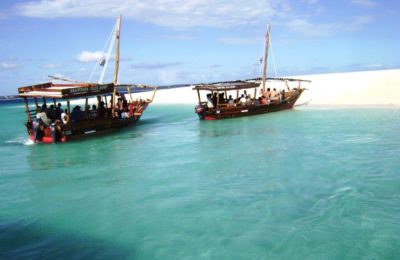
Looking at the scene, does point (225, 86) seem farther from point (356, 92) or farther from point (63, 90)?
point (356, 92)

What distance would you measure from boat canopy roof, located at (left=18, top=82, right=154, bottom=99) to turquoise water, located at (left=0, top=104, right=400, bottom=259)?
316 centimetres

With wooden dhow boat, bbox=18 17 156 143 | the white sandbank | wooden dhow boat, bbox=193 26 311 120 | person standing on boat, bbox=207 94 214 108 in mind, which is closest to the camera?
wooden dhow boat, bbox=18 17 156 143

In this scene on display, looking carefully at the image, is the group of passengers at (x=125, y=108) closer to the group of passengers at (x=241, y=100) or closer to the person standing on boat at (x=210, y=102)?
the person standing on boat at (x=210, y=102)

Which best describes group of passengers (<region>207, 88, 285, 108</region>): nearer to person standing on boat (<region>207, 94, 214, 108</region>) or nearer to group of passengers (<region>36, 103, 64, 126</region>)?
person standing on boat (<region>207, 94, 214, 108</region>)

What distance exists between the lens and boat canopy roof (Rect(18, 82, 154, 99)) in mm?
18188

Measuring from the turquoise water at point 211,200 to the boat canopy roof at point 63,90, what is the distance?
3.16m

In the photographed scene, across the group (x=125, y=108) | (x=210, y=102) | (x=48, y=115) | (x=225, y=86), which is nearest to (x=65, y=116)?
(x=48, y=115)

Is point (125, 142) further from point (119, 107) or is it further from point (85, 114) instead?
point (119, 107)

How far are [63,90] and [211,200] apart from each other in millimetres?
11670

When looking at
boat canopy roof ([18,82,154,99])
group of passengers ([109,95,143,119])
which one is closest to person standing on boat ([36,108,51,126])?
boat canopy roof ([18,82,154,99])

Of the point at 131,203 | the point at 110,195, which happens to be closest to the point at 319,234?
the point at 131,203

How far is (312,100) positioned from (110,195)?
2940 cm

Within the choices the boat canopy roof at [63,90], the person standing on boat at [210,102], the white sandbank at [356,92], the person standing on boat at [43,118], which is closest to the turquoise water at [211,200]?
the person standing on boat at [43,118]

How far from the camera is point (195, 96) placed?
52438 millimetres
